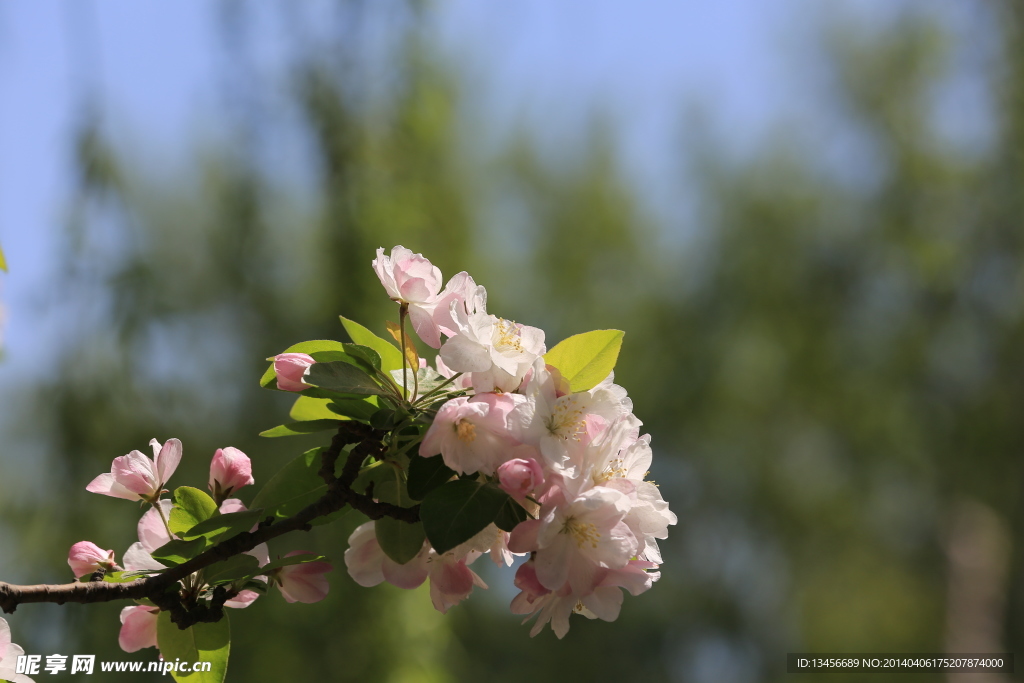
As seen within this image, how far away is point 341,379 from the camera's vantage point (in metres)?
0.54

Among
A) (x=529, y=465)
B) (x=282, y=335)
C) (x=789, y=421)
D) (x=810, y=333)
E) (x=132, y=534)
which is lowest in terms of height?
(x=789, y=421)

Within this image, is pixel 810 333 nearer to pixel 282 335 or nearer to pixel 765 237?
pixel 765 237

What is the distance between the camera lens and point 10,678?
1.78 feet

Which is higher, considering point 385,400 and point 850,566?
point 385,400

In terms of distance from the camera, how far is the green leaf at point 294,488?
55 centimetres

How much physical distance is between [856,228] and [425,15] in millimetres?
3982

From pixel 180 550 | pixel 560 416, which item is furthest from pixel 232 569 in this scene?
pixel 560 416

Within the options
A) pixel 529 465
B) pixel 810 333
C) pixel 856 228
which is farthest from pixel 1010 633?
pixel 529 465

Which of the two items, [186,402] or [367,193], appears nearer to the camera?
[367,193]

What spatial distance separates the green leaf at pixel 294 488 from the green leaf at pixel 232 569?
0.11 feet

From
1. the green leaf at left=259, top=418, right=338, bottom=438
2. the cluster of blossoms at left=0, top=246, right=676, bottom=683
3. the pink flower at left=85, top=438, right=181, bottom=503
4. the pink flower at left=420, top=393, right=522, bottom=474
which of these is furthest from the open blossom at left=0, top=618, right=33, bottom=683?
the pink flower at left=420, top=393, right=522, bottom=474

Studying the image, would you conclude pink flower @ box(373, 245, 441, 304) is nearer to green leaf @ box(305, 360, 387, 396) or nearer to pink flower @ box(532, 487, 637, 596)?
green leaf @ box(305, 360, 387, 396)

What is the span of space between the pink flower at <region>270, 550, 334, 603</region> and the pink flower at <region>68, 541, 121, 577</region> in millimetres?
128

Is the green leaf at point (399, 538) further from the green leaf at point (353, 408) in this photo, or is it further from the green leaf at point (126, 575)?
the green leaf at point (126, 575)
